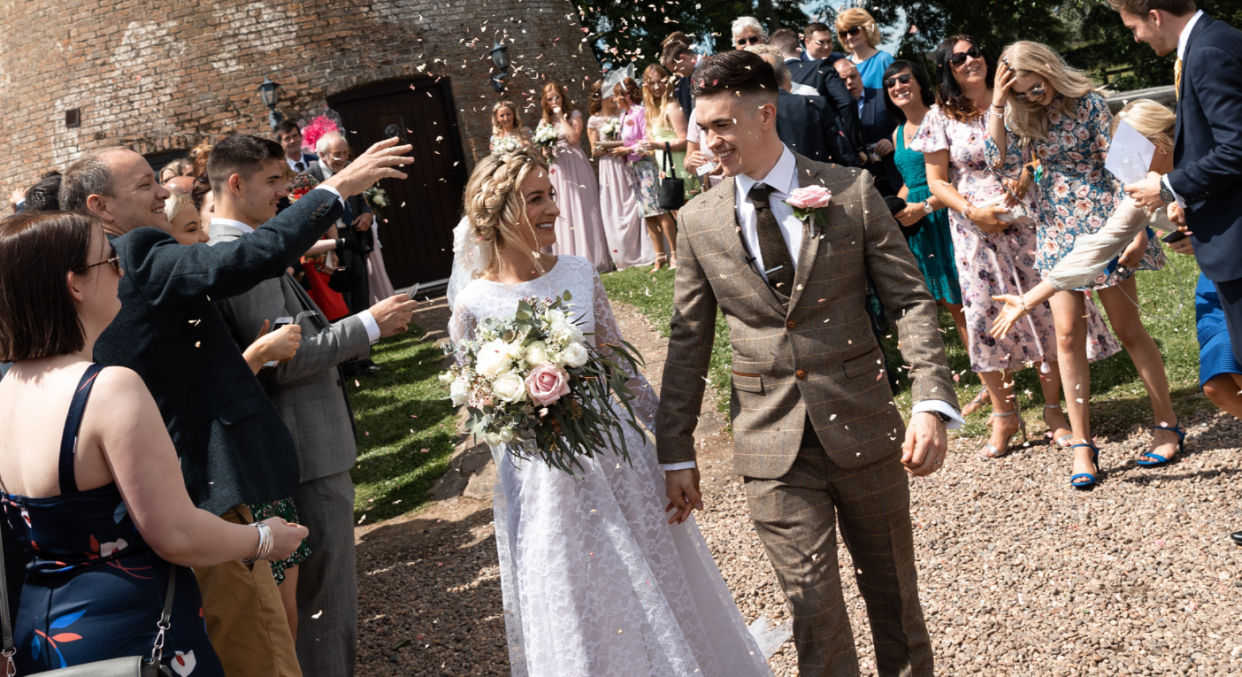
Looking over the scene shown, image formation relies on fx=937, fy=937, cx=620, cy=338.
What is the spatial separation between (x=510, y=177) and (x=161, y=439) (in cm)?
174

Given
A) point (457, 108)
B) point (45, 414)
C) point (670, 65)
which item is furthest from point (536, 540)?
point (457, 108)

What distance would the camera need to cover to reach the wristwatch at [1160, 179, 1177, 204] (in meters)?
3.71

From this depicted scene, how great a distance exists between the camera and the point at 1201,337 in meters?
4.14

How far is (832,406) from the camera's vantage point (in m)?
2.91

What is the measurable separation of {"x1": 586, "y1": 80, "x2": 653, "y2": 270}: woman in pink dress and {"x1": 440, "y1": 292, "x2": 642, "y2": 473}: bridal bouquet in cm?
956

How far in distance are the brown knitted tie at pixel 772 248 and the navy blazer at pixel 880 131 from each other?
4.43 m

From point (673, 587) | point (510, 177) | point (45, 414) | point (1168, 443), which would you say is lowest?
point (1168, 443)

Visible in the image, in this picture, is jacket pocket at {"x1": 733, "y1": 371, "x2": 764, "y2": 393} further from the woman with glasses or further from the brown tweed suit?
the woman with glasses

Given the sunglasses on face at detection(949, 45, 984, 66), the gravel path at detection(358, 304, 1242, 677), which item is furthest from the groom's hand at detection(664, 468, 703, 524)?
the sunglasses on face at detection(949, 45, 984, 66)

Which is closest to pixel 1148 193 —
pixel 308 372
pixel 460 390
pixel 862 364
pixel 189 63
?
pixel 862 364

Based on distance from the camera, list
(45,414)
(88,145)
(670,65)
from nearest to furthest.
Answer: (45,414) → (670,65) → (88,145)

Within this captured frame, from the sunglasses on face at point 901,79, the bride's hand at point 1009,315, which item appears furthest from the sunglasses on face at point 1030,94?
the bride's hand at point 1009,315

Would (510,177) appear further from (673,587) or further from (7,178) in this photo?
(7,178)

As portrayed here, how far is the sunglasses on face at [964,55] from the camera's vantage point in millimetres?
5445
